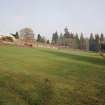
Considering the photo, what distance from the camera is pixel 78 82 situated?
413 inches

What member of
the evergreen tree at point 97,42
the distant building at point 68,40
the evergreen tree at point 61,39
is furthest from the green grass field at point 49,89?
the evergreen tree at point 61,39

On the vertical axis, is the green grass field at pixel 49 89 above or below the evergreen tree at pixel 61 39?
below

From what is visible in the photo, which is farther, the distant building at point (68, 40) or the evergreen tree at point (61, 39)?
the evergreen tree at point (61, 39)

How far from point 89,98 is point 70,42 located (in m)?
95.1

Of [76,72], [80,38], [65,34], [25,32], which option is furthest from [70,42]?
[76,72]

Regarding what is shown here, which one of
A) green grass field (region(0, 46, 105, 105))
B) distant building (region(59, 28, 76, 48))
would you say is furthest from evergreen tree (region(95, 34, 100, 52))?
green grass field (region(0, 46, 105, 105))

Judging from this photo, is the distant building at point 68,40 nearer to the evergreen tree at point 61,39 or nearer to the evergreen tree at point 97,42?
the evergreen tree at point 61,39

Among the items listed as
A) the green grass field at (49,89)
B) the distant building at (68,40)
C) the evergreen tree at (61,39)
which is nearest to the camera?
the green grass field at (49,89)

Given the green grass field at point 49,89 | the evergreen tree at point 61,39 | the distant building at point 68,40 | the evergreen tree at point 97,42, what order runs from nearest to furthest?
the green grass field at point 49,89 → the evergreen tree at point 97,42 → the distant building at point 68,40 → the evergreen tree at point 61,39

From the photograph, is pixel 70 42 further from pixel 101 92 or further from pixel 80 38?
pixel 101 92

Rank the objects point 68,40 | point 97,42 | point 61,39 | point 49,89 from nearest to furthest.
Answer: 1. point 49,89
2. point 97,42
3. point 68,40
4. point 61,39

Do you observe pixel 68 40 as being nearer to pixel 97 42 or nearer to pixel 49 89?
pixel 97 42

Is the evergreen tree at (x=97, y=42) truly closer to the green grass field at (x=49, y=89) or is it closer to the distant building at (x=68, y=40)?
the distant building at (x=68, y=40)

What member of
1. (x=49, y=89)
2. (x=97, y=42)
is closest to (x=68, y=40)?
(x=97, y=42)
